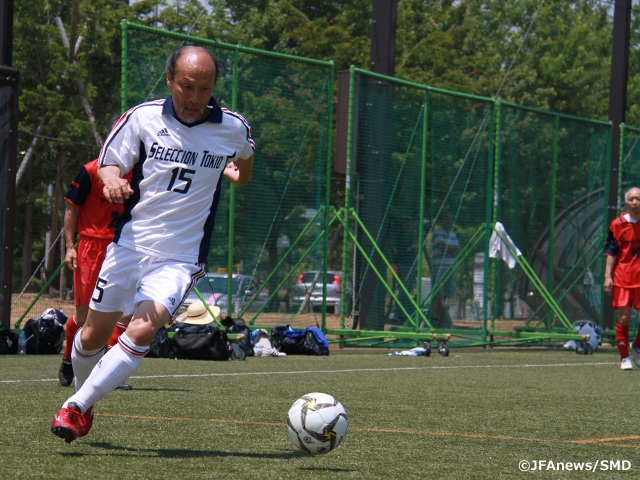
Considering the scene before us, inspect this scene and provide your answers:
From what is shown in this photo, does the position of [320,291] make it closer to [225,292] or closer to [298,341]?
[298,341]

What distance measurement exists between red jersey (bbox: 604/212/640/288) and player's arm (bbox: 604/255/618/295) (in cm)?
6

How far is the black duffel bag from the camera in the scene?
11914mm

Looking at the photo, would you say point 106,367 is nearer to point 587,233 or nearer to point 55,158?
point 587,233

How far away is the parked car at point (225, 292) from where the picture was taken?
13.1 meters

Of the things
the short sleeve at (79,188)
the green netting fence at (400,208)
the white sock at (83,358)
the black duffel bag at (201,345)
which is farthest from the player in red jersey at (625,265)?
the white sock at (83,358)

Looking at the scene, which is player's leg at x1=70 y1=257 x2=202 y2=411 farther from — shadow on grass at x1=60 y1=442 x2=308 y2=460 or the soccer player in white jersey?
shadow on grass at x1=60 y1=442 x2=308 y2=460

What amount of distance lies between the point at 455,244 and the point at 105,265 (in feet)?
38.9

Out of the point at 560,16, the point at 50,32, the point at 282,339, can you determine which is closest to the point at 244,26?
the point at 50,32

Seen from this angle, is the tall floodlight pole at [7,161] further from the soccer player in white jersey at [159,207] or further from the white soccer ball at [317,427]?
the white soccer ball at [317,427]

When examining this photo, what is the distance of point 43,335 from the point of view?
1198 centimetres

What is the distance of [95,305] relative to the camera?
4.99m

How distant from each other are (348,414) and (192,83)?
8.86ft

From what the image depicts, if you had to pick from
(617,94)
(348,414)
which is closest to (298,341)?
(348,414)

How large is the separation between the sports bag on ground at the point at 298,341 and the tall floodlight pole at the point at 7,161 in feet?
10.9
